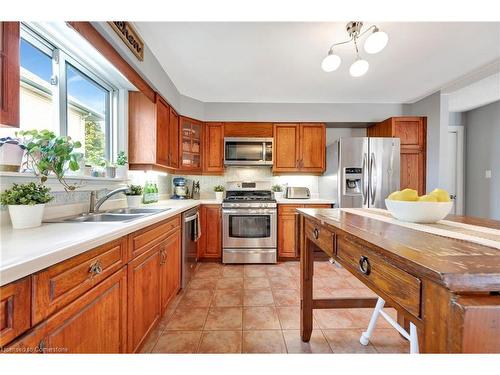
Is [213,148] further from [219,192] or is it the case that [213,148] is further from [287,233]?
[287,233]

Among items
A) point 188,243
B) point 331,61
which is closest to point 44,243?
point 188,243

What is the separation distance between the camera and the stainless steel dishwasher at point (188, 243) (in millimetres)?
2351

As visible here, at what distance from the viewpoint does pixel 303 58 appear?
7.83ft

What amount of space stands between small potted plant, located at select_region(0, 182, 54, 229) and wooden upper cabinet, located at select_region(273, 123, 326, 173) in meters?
2.87

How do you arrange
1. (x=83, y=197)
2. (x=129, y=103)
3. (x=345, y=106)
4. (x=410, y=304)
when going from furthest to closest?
(x=345, y=106) → (x=129, y=103) → (x=83, y=197) → (x=410, y=304)

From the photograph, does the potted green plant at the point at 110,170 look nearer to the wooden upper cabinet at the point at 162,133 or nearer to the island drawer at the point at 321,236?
the wooden upper cabinet at the point at 162,133

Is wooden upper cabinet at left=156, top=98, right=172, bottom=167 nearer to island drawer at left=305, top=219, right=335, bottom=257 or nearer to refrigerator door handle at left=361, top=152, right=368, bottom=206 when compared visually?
island drawer at left=305, top=219, right=335, bottom=257

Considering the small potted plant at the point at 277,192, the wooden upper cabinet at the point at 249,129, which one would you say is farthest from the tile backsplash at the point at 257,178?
the wooden upper cabinet at the point at 249,129

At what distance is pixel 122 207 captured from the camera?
2.15m

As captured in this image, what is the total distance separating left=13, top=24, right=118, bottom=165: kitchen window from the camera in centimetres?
143

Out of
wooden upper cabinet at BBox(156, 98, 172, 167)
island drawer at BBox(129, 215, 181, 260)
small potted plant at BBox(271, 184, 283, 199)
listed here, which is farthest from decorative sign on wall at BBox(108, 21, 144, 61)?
small potted plant at BBox(271, 184, 283, 199)
